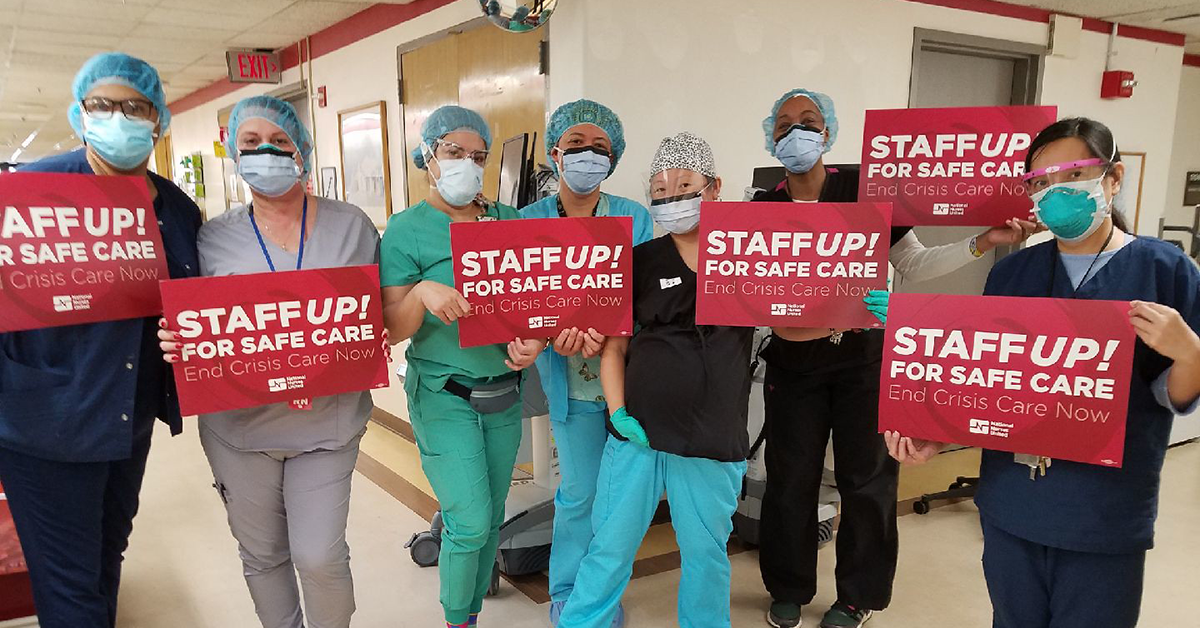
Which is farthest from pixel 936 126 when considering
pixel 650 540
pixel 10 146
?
pixel 10 146

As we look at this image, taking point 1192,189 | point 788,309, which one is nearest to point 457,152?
point 788,309

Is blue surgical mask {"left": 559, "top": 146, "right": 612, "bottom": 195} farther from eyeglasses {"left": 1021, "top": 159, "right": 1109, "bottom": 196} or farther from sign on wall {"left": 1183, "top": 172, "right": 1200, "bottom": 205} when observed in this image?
sign on wall {"left": 1183, "top": 172, "right": 1200, "bottom": 205}

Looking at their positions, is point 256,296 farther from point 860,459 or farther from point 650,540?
point 650,540

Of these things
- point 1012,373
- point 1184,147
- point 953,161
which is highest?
point 1184,147

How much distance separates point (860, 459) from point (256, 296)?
1.80 m

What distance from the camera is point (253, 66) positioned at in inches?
208

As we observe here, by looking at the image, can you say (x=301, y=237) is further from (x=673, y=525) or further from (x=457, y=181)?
(x=673, y=525)

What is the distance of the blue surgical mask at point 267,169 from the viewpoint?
5.38ft

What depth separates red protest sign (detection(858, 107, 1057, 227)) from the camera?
5.87 ft

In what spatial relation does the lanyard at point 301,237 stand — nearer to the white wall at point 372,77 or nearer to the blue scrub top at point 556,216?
the blue scrub top at point 556,216

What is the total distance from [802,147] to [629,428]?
0.96 meters

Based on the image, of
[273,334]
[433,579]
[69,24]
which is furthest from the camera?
[69,24]

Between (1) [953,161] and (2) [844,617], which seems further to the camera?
(2) [844,617]

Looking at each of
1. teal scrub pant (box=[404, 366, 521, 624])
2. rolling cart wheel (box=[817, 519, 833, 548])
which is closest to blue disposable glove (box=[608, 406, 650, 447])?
teal scrub pant (box=[404, 366, 521, 624])
